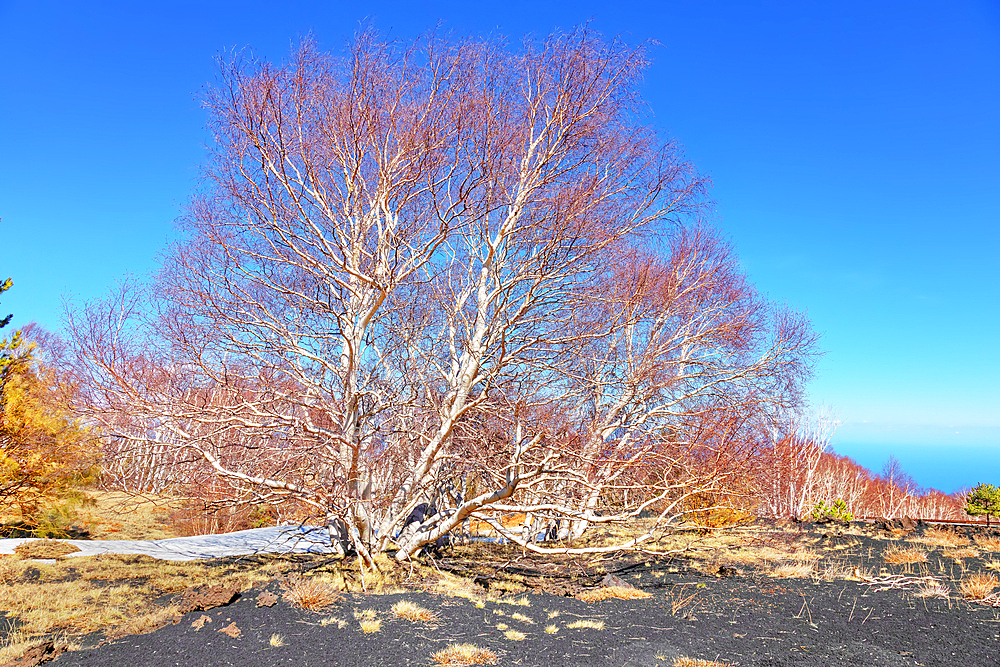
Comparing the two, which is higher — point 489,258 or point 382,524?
point 489,258

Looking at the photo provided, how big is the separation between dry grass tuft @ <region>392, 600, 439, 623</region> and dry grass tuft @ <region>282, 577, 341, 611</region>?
2.13ft

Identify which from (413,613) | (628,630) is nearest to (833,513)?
(628,630)

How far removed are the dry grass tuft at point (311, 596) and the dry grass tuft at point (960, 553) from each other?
26.4 ft

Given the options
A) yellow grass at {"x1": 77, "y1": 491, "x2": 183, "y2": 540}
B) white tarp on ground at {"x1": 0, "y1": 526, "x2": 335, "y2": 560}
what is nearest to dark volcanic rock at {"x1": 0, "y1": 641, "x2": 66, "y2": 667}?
white tarp on ground at {"x1": 0, "y1": 526, "x2": 335, "y2": 560}

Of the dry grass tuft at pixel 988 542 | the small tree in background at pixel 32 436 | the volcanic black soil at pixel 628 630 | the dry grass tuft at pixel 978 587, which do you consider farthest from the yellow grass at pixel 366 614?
the dry grass tuft at pixel 988 542

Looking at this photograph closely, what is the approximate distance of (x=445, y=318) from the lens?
837 cm

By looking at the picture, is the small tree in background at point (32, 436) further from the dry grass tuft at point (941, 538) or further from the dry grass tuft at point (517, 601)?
the dry grass tuft at point (941, 538)

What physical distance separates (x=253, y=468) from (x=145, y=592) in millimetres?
2026

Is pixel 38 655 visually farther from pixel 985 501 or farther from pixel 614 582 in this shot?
pixel 985 501

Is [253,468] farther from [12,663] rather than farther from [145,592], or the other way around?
[12,663]

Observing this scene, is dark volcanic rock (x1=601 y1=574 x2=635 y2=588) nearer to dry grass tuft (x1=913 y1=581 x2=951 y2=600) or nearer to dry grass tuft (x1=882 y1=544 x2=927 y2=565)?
dry grass tuft (x1=913 y1=581 x2=951 y2=600)

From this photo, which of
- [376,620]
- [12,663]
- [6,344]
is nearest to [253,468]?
[6,344]

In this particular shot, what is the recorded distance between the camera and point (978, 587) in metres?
5.79

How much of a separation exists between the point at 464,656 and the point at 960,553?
306 inches
